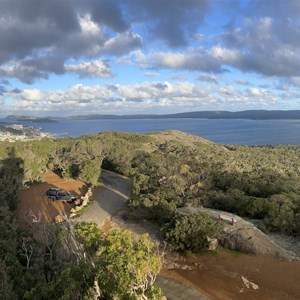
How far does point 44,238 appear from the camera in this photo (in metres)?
12.4

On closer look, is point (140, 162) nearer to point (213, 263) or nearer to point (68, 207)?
point (68, 207)

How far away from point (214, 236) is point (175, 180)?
38.9ft

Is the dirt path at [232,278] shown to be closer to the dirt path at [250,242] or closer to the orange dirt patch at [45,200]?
the dirt path at [250,242]

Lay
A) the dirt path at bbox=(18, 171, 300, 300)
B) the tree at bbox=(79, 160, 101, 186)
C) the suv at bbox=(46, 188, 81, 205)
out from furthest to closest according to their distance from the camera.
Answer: the tree at bbox=(79, 160, 101, 186) < the suv at bbox=(46, 188, 81, 205) < the dirt path at bbox=(18, 171, 300, 300)

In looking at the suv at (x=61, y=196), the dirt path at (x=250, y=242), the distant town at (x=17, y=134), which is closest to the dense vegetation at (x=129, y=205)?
the dirt path at (x=250, y=242)

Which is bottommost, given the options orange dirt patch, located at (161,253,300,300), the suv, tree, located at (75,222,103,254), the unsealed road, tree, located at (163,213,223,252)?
the unsealed road

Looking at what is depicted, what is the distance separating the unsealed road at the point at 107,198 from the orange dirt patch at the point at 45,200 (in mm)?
1535

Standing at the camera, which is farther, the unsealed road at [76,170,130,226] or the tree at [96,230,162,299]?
the unsealed road at [76,170,130,226]

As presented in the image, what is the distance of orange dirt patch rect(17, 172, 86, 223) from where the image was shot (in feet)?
74.2

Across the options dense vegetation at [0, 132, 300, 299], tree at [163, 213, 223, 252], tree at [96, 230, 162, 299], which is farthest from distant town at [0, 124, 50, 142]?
tree at [96, 230, 162, 299]

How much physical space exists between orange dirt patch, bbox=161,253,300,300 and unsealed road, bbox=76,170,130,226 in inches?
309

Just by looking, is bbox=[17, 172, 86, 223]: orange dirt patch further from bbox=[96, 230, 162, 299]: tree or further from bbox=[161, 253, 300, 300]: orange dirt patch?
bbox=[96, 230, 162, 299]: tree

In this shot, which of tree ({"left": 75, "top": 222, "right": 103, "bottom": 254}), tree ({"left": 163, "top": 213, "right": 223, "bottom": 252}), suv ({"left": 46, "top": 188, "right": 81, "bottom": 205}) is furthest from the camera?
suv ({"left": 46, "top": 188, "right": 81, "bottom": 205})

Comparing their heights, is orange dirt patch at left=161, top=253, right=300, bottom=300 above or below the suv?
below
